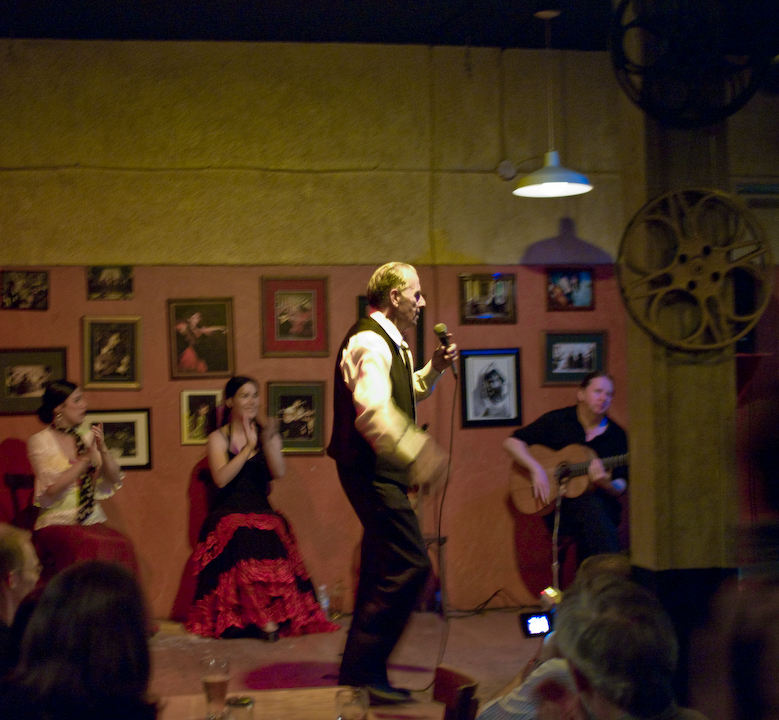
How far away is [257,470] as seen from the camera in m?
4.50

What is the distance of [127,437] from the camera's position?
184 inches

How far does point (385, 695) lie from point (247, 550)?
5.36 feet

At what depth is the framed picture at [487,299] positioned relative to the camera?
4.88 metres

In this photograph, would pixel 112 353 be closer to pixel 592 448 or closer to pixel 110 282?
pixel 110 282

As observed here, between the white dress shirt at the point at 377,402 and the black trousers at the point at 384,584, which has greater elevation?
the white dress shirt at the point at 377,402

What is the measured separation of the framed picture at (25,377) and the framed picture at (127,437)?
12.3 inches

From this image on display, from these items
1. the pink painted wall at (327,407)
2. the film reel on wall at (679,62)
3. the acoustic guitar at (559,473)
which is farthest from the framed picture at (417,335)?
the film reel on wall at (679,62)

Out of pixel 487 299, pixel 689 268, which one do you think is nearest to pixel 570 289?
pixel 487 299

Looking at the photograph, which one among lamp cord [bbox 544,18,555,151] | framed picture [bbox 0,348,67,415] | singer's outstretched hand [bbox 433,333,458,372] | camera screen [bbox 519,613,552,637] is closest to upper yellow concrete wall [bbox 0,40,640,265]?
lamp cord [bbox 544,18,555,151]

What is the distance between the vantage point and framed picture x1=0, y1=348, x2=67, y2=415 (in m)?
4.58

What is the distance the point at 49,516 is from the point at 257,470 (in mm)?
1095

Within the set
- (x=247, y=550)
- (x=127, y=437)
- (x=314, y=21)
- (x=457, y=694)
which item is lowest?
(x=247, y=550)

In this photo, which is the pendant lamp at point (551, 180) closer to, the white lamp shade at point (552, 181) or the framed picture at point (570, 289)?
the white lamp shade at point (552, 181)

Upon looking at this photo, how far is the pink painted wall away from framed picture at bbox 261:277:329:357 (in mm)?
48
